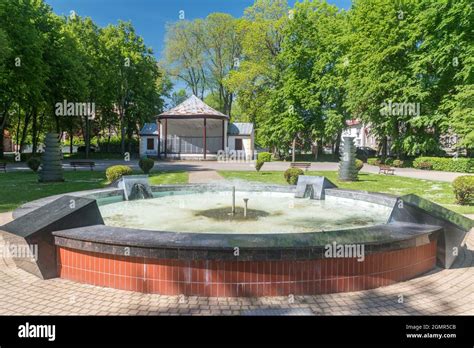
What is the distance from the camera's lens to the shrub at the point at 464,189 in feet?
41.4

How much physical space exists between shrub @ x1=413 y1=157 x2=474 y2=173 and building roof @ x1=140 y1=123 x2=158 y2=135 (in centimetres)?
3202

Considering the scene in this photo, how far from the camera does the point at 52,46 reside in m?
31.7

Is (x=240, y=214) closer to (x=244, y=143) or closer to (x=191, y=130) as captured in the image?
(x=244, y=143)

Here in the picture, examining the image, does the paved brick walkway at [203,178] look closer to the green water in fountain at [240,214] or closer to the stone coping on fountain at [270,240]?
the green water in fountain at [240,214]

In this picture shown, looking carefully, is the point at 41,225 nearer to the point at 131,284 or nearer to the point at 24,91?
the point at 131,284

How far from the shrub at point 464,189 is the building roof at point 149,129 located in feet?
126

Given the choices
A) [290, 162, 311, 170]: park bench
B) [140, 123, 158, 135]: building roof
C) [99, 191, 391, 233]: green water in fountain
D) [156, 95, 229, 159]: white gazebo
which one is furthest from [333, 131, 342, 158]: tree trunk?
[99, 191, 391, 233]: green water in fountain

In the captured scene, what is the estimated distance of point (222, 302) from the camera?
434 cm

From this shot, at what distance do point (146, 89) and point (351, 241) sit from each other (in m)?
44.4

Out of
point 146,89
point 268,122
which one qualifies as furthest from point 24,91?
point 268,122

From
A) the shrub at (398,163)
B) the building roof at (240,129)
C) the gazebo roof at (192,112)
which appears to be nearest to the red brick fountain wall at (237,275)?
the shrub at (398,163)

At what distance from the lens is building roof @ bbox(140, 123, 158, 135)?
4559 centimetres
